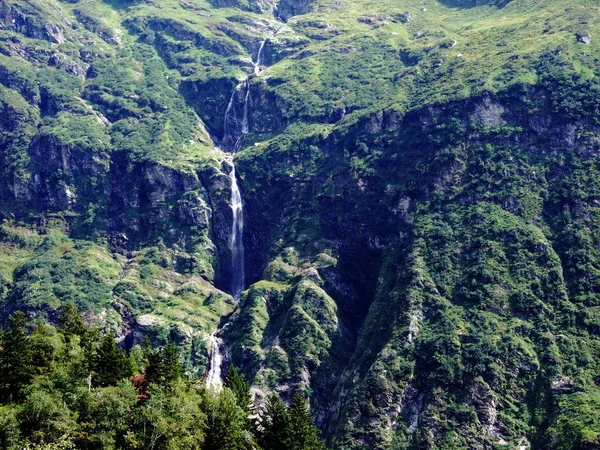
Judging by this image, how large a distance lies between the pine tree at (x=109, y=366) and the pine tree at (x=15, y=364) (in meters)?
9.37

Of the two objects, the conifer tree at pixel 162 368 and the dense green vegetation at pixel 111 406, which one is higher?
the conifer tree at pixel 162 368

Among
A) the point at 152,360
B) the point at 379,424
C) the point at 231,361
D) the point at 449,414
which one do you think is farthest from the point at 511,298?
the point at 152,360

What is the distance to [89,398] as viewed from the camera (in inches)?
3644

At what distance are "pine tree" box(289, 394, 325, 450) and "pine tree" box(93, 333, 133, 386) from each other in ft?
Result: 87.9

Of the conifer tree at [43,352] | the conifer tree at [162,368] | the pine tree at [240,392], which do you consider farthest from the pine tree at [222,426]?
the conifer tree at [43,352]

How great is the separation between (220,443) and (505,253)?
395ft

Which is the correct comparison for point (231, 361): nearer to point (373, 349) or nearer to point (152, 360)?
point (373, 349)

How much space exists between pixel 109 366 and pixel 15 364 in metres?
13.4

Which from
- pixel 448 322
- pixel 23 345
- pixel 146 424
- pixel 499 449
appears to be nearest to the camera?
pixel 146 424

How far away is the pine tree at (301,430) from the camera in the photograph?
352ft

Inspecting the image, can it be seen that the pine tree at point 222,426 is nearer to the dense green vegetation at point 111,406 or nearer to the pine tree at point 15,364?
the dense green vegetation at point 111,406

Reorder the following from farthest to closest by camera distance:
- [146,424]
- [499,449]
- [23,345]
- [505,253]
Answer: [505,253] → [499,449] → [23,345] → [146,424]

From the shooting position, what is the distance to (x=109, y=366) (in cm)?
10631

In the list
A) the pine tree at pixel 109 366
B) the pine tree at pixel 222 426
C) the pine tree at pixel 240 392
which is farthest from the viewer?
the pine tree at pixel 240 392
